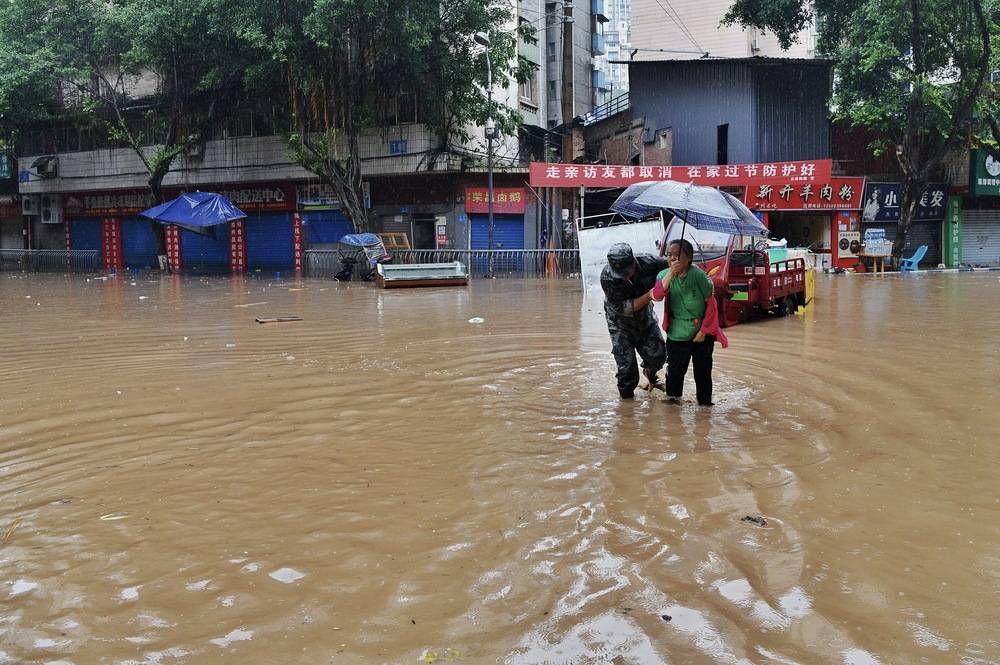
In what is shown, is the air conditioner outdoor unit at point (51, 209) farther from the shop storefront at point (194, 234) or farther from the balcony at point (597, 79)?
the balcony at point (597, 79)

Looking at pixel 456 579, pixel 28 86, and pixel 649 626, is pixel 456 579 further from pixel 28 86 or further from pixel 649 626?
pixel 28 86

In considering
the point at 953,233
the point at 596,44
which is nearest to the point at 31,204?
the point at 596,44

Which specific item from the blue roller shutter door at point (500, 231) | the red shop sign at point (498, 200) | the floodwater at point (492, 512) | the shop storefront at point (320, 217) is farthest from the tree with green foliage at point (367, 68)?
the floodwater at point (492, 512)

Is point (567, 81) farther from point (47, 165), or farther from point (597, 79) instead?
point (47, 165)

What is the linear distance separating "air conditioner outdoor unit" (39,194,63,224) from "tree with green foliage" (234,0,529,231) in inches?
617

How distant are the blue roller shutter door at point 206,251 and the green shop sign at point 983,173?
27.1 m

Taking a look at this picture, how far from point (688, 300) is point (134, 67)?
26920 millimetres

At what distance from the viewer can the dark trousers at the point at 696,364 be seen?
644 centimetres

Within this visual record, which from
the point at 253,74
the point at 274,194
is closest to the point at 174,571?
the point at 253,74

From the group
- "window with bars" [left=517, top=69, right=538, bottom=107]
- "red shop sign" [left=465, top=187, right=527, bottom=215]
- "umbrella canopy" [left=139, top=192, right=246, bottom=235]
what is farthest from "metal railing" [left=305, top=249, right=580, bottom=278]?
"window with bars" [left=517, top=69, right=538, bottom=107]

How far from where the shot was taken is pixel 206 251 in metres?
35.1

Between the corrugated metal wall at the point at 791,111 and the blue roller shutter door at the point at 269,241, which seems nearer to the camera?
the corrugated metal wall at the point at 791,111

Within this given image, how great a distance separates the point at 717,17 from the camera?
Answer: 36.8 metres

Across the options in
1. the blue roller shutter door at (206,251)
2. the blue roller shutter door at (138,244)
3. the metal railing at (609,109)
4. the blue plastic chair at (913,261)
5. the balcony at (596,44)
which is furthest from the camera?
the balcony at (596,44)
